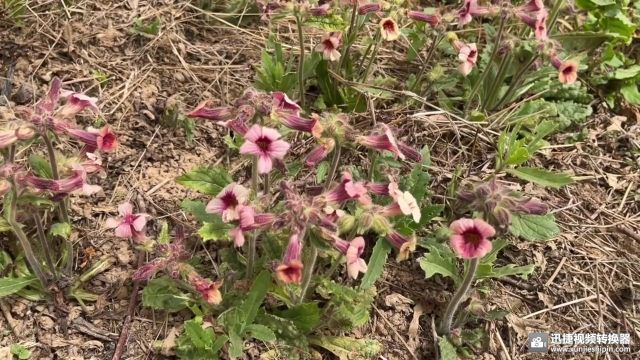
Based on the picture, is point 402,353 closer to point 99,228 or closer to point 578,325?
point 578,325

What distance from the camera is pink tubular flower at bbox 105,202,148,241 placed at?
8.56 ft

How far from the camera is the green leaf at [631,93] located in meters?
4.15

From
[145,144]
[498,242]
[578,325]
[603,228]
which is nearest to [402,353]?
[498,242]

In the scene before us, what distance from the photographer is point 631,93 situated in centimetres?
418

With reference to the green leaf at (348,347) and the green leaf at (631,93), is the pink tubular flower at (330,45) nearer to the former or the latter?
the green leaf at (348,347)

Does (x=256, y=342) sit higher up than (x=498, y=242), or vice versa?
(x=498, y=242)

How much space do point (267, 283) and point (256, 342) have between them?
349 mm

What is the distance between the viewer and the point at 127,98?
3.62 meters

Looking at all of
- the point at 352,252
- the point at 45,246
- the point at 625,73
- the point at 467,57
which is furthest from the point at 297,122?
the point at 625,73

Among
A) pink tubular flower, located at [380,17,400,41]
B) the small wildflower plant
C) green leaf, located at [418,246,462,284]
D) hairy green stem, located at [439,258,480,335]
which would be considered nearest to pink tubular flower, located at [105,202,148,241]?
the small wildflower plant

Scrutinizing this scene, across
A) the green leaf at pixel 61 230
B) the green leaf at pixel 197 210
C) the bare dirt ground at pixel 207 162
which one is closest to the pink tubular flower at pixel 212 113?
the green leaf at pixel 197 210

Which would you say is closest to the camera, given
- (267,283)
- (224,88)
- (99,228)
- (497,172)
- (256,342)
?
(267,283)

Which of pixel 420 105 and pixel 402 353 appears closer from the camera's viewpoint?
pixel 402 353

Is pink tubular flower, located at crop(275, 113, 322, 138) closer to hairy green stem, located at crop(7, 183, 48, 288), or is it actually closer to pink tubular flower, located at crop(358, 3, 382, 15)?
hairy green stem, located at crop(7, 183, 48, 288)
